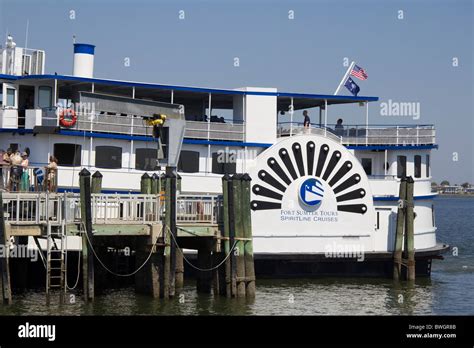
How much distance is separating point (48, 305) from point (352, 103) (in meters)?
17.8

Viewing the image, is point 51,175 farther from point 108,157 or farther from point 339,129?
point 339,129

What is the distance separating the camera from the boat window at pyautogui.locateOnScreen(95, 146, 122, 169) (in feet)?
116

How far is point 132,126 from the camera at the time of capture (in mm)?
35969

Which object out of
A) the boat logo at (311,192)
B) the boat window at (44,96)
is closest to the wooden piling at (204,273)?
the boat logo at (311,192)

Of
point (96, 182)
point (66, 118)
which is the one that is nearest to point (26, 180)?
point (96, 182)

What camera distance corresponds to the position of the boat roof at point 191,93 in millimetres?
35125

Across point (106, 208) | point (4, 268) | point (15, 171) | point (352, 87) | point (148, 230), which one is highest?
point (352, 87)

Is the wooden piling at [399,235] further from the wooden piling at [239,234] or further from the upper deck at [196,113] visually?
the wooden piling at [239,234]

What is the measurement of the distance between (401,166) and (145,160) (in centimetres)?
1031

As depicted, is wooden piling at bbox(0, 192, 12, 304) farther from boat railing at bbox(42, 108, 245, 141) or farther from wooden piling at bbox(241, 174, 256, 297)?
boat railing at bbox(42, 108, 245, 141)

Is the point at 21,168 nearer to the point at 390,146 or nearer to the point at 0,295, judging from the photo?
the point at 0,295
